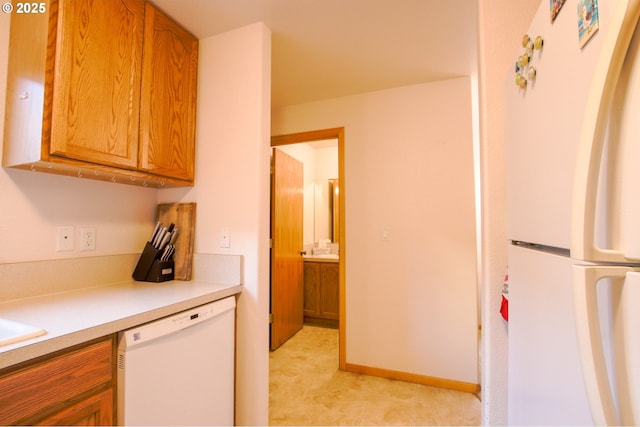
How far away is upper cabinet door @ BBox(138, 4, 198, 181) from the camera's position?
4.75 feet

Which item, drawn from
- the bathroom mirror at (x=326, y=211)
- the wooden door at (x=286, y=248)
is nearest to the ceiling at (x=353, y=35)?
the wooden door at (x=286, y=248)

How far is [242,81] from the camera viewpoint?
1.64 meters

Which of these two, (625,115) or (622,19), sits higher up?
(622,19)

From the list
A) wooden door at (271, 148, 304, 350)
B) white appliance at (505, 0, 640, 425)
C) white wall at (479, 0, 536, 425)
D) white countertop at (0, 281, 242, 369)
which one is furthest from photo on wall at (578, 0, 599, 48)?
wooden door at (271, 148, 304, 350)

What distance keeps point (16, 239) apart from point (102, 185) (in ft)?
1.46

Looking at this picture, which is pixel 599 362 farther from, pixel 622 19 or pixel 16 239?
pixel 16 239

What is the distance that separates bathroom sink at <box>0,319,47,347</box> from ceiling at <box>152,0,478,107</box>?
1579mm

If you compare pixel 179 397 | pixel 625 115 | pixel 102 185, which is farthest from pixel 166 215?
pixel 625 115

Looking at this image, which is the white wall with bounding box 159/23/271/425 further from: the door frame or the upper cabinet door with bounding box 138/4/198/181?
the door frame

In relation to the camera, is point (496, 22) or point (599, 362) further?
point (496, 22)

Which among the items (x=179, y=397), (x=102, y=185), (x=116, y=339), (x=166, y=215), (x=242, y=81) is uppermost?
(x=242, y=81)

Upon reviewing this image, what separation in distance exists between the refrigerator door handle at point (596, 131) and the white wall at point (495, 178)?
748 mm

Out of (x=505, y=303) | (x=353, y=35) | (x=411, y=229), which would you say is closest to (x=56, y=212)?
(x=353, y=35)

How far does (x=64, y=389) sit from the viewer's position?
33.0 inches
